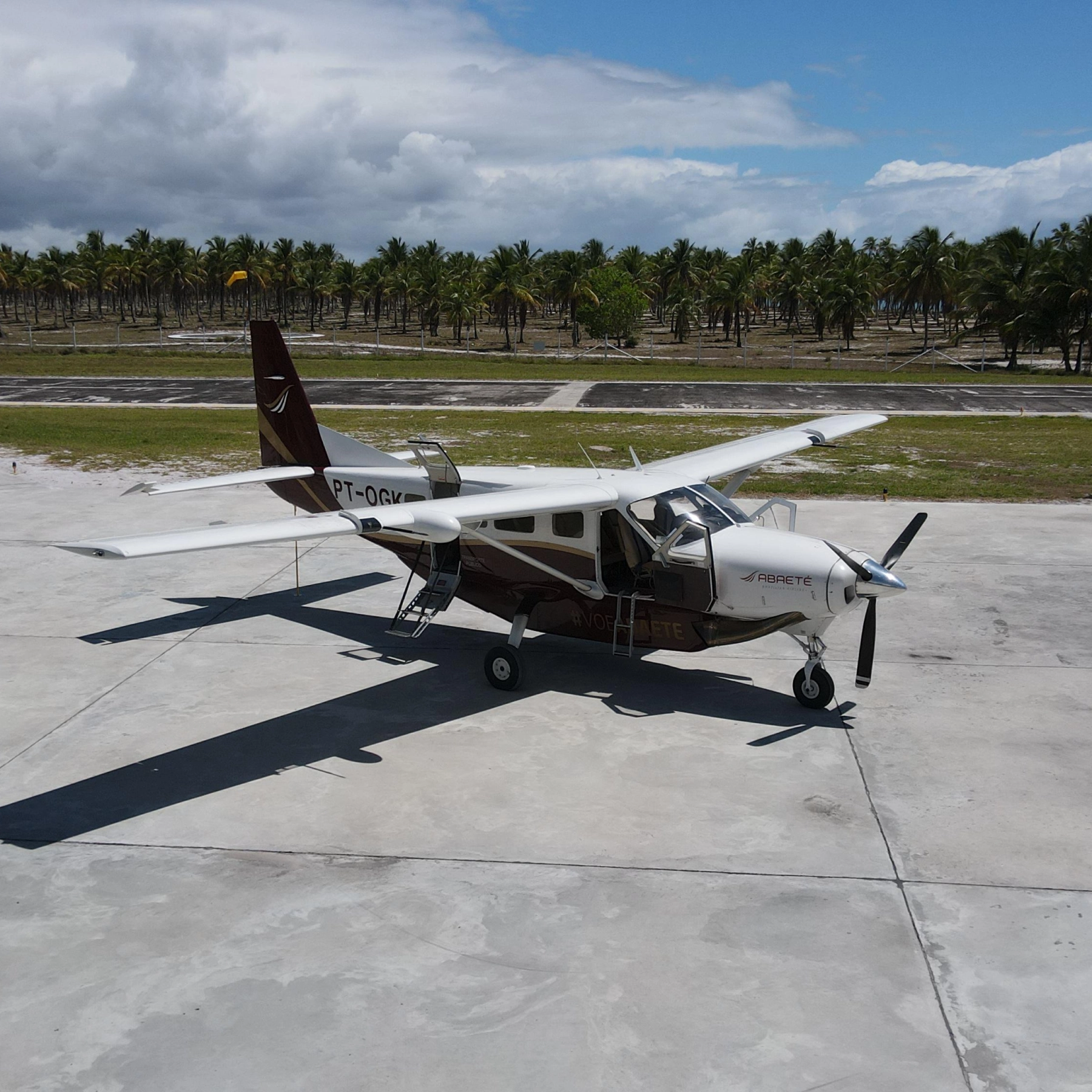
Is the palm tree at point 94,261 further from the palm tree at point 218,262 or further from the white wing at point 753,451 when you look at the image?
the white wing at point 753,451

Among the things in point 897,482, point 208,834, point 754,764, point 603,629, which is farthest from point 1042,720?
point 897,482

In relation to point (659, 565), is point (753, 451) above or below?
above

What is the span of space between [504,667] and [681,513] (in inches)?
104

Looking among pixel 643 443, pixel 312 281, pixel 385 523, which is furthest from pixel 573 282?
pixel 385 523

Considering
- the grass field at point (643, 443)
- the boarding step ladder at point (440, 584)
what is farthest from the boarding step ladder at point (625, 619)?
the grass field at point (643, 443)

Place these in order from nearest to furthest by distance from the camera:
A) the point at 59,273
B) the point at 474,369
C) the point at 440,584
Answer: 1. the point at 440,584
2. the point at 474,369
3. the point at 59,273

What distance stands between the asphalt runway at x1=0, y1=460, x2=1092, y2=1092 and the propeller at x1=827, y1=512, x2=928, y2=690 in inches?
28.8

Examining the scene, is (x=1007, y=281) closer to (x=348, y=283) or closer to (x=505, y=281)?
(x=505, y=281)

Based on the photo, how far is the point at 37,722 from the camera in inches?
410

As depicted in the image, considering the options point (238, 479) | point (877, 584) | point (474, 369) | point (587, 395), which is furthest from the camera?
point (474, 369)

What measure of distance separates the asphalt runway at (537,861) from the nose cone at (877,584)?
1.52m

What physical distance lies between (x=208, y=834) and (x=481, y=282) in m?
94.7

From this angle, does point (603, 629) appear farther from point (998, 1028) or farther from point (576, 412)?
point (576, 412)

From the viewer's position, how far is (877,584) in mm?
9781
